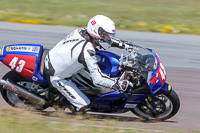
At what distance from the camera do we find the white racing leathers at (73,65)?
5727mm

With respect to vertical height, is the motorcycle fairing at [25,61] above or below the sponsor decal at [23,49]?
below

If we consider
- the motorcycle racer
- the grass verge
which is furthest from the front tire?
the grass verge

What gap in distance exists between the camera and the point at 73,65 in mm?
5883

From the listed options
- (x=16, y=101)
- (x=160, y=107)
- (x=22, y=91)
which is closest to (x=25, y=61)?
(x=22, y=91)

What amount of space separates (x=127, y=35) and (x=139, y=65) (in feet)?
22.7

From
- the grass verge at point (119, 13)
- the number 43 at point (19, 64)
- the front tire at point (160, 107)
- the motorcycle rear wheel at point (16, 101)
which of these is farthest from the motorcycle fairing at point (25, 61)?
the grass verge at point (119, 13)

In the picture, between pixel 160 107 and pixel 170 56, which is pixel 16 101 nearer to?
pixel 160 107

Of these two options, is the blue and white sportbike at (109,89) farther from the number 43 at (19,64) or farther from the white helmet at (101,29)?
the white helmet at (101,29)

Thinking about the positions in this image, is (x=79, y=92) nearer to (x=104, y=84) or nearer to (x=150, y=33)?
(x=104, y=84)

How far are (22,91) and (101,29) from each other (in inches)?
63.8

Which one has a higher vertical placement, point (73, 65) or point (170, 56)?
point (170, 56)

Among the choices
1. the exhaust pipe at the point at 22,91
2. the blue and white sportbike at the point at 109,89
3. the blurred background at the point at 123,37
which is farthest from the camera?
the exhaust pipe at the point at 22,91

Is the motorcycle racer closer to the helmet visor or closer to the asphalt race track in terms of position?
the helmet visor

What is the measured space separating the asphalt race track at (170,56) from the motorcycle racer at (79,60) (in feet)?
2.54
